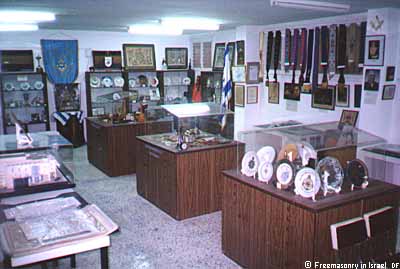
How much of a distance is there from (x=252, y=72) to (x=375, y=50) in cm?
253

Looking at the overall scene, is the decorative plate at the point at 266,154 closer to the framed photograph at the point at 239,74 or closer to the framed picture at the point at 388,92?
the framed picture at the point at 388,92

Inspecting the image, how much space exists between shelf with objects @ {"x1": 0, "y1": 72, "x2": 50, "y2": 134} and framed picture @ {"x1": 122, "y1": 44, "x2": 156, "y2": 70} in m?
2.00

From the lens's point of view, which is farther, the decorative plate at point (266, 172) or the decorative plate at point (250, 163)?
the decorative plate at point (250, 163)

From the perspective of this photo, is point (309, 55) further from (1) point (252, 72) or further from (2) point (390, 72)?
(2) point (390, 72)

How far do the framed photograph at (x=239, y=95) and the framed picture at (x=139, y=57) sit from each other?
10.0ft

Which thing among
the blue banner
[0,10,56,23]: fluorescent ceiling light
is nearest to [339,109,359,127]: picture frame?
[0,10,56,23]: fluorescent ceiling light

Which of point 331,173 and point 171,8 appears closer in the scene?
point 331,173

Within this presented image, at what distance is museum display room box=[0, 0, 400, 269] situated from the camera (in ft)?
10.3

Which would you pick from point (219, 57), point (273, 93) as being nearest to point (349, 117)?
point (273, 93)

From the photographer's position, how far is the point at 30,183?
370 centimetres

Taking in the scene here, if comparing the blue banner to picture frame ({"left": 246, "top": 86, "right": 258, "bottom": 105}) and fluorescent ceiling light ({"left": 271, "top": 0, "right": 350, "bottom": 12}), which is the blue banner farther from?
fluorescent ceiling light ({"left": 271, "top": 0, "right": 350, "bottom": 12})

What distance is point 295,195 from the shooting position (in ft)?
10.6

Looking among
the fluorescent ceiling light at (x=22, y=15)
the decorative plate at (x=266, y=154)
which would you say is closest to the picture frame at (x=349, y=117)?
the decorative plate at (x=266, y=154)

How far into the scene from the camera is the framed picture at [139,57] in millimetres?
9484
